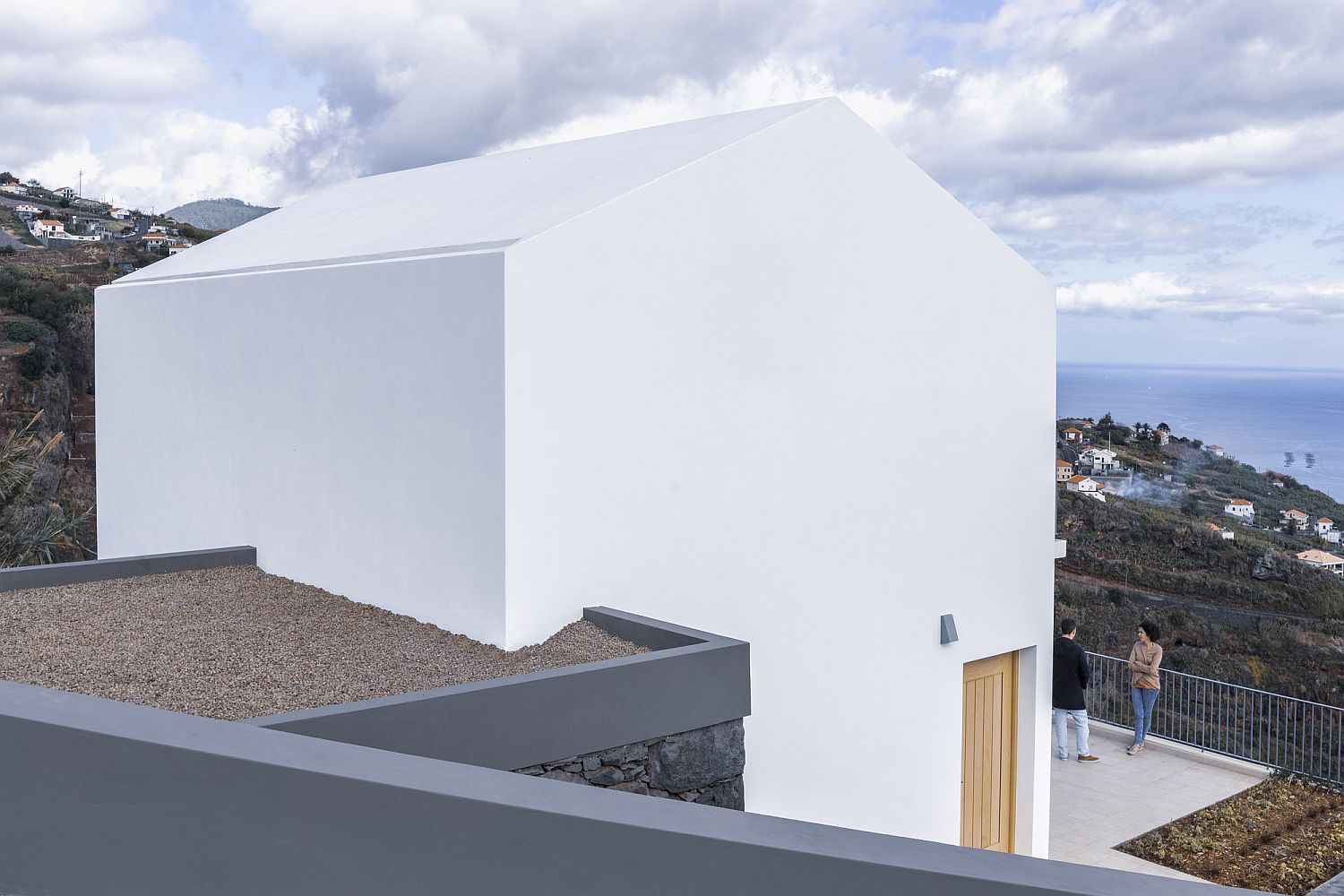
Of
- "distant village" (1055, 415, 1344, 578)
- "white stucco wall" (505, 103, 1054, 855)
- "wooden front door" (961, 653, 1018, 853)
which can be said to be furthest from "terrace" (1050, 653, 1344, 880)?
"distant village" (1055, 415, 1344, 578)

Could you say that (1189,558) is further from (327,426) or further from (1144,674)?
(327,426)

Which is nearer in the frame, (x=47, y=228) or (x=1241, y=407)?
(x=47, y=228)

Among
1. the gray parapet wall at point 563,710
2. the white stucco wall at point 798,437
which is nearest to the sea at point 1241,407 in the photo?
the white stucco wall at point 798,437

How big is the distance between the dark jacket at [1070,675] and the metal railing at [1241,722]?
1.41 m

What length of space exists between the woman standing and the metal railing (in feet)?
2.56

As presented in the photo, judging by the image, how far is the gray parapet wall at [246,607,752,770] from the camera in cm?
452

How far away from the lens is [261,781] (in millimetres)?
2148

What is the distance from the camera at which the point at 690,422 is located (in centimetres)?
676

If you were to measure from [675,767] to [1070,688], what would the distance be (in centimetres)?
834

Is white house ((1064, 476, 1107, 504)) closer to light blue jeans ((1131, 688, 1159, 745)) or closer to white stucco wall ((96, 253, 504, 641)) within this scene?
light blue jeans ((1131, 688, 1159, 745))

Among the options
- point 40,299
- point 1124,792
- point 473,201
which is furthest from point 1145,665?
point 40,299

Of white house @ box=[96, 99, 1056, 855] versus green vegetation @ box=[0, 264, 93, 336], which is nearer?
white house @ box=[96, 99, 1056, 855]

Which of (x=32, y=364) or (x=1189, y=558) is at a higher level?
(x=32, y=364)

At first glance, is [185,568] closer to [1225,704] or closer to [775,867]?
[775,867]
